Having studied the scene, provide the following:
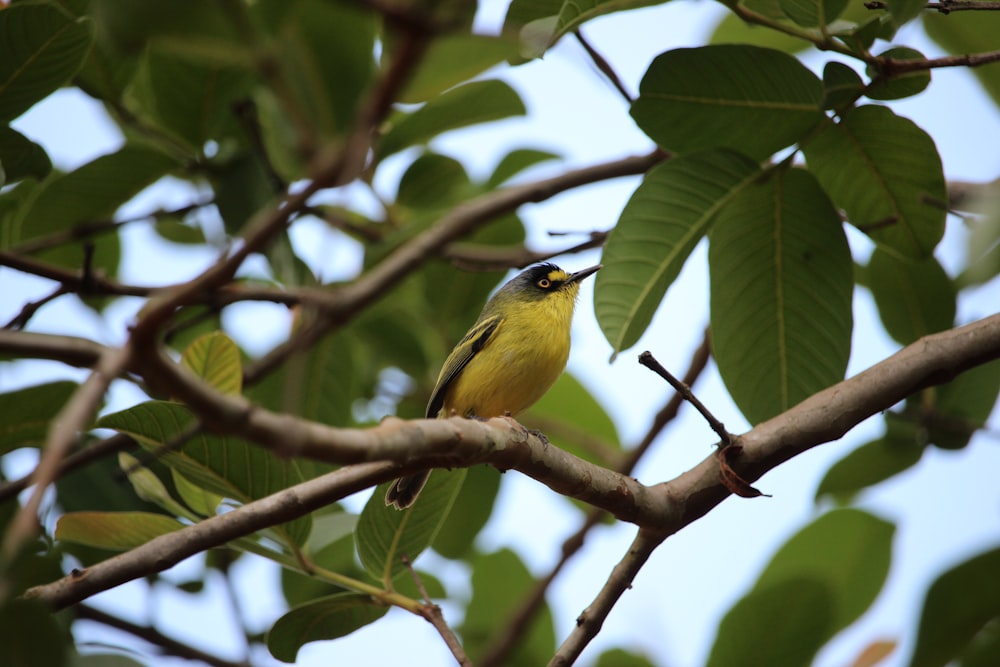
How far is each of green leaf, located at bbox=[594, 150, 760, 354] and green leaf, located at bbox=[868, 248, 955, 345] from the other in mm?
948

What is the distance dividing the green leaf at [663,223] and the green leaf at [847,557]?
1.07m

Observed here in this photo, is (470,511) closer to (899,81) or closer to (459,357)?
(459,357)

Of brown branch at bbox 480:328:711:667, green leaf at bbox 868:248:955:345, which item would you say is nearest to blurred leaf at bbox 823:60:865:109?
green leaf at bbox 868:248:955:345

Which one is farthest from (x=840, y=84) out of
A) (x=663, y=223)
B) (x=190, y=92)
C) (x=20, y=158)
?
(x=20, y=158)

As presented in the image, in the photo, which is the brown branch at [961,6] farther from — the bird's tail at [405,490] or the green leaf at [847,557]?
the bird's tail at [405,490]

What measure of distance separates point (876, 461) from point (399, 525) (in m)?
2.02

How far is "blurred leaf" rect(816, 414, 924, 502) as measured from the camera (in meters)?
3.74

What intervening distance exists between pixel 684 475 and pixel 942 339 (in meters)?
0.89

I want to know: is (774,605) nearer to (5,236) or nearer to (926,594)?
(926,594)

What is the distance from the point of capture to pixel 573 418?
5.44 m

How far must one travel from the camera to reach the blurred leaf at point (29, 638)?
1.77 metres

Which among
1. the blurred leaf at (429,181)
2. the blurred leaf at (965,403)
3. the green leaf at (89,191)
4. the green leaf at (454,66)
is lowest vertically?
the blurred leaf at (965,403)

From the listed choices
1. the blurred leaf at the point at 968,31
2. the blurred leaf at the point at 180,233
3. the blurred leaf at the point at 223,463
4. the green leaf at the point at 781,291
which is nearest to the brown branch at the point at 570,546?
the green leaf at the point at 781,291

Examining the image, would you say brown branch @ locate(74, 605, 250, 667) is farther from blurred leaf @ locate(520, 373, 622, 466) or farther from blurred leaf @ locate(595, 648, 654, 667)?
blurred leaf @ locate(520, 373, 622, 466)
